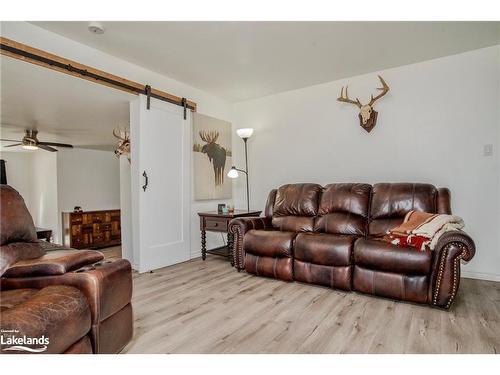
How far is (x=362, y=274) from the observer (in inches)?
98.5

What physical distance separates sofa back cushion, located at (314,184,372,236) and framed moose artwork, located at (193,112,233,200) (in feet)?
5.47

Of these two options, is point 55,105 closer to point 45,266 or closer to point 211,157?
point 211,157

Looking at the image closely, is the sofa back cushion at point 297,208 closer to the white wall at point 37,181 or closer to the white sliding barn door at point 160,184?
the white sliding barn door at point 160,184

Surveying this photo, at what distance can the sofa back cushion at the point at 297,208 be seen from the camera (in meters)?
3.30

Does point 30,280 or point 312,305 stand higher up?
point 30,280

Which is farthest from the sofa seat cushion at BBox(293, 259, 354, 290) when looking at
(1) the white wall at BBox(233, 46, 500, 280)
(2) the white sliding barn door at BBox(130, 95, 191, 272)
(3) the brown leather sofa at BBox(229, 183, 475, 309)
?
(2) the white sliding barn door at BBox(130, 95, 191, 272)

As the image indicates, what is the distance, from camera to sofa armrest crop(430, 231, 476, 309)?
2072 millimetres

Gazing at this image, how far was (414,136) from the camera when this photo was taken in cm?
330

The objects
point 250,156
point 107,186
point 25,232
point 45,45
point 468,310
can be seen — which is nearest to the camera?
point 25,232

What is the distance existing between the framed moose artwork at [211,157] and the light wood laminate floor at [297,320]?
5.18ft

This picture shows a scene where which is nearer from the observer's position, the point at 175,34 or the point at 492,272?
the point at 175,34

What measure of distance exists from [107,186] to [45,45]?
4.58 meters
